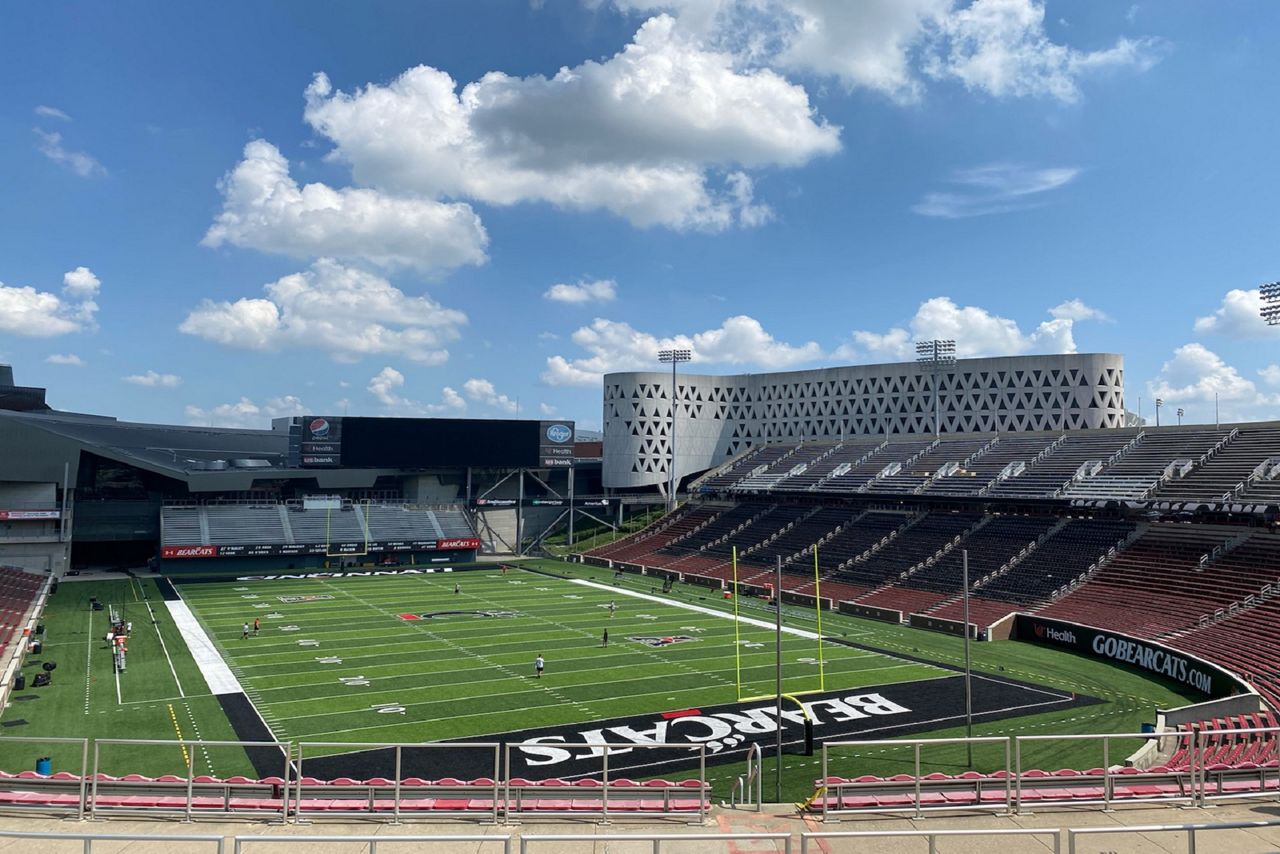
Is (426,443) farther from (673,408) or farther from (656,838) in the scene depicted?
(656,838)

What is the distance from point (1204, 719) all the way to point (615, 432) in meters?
66.2

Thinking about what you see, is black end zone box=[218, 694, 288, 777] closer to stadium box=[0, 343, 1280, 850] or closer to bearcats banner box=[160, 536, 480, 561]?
stadium box=[0, 343, 1280, 850]

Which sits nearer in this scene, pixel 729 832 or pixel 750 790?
pixel 729 832

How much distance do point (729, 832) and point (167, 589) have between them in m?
53.7

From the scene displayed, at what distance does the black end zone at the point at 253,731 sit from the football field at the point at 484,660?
41 centimetres

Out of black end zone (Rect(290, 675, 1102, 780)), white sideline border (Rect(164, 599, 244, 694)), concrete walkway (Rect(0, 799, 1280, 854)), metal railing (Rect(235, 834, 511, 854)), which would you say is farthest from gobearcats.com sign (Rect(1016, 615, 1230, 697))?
white sideline border (Rect(164, 599, 244, 694))

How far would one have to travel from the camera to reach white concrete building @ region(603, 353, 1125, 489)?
72.9m

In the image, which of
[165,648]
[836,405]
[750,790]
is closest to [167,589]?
[165,648]

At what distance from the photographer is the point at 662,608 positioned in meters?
50.2

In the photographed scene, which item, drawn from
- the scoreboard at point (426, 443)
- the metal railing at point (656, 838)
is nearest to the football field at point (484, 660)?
the metal railing at point (656, 838)

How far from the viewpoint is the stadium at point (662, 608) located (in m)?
13.7

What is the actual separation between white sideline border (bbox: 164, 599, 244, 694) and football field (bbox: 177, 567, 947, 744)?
50cm

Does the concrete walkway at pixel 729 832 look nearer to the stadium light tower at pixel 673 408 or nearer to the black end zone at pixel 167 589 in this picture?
the black end zone at pixel 167 589

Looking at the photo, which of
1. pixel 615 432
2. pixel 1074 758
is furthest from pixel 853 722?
pixel 615 432
